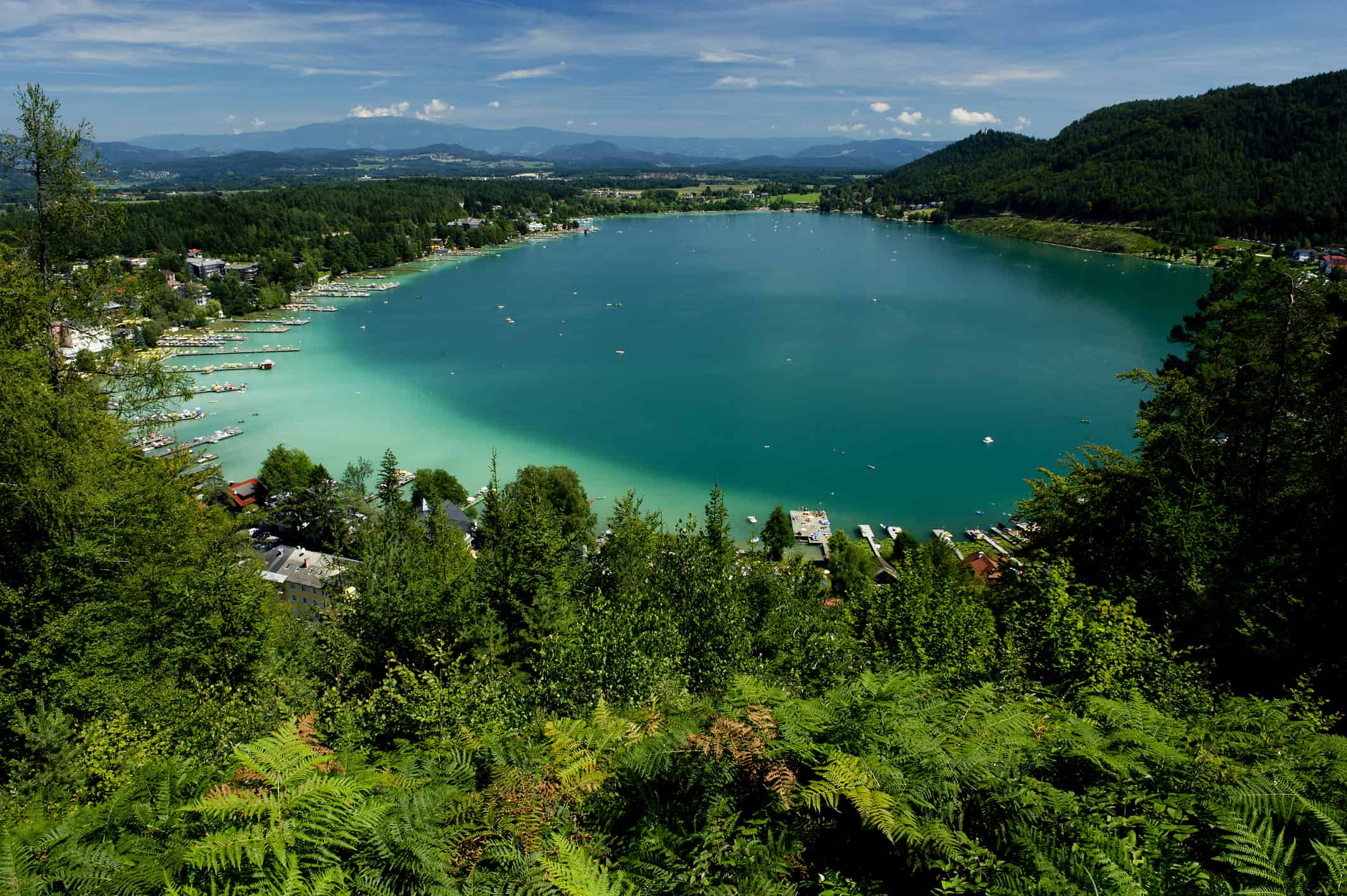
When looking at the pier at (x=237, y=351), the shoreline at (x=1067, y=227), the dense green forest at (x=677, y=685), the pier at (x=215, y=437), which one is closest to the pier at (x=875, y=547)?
the dense green forest at (x=677, y=685)

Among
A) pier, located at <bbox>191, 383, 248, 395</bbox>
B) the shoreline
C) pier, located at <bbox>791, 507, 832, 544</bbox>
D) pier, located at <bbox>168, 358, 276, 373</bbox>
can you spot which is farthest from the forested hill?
pier, located at <bbox>191, 383, 248, 395</bbox>

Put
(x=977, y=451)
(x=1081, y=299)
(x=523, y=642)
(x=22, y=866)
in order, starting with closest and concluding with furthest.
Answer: (x=22, y=866) < (x=523, y=642) < (x=977, y=451) < (x=1081, y=299)

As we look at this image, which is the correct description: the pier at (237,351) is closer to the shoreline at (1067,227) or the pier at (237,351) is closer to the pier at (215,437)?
the pier at (215,437)

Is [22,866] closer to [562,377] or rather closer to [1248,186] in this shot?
[562,377]

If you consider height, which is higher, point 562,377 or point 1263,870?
point 1263,870

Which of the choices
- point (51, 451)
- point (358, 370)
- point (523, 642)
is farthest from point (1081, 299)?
point (51, 451)

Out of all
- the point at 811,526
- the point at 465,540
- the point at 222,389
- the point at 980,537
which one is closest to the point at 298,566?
the point at 465,540

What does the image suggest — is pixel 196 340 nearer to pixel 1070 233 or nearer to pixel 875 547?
pixel 875 547

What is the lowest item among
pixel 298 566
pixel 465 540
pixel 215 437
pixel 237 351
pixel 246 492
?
pixel 298 566
